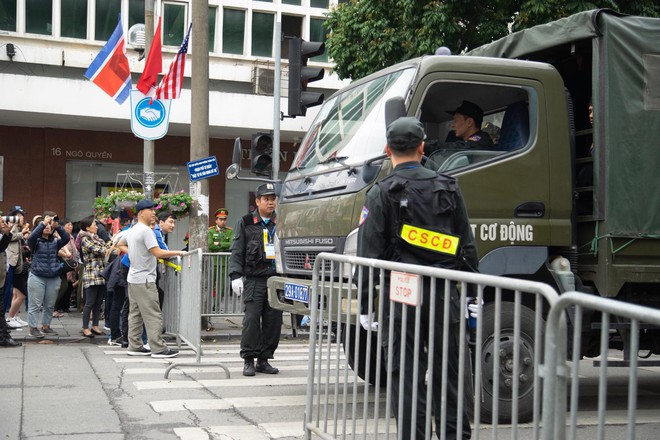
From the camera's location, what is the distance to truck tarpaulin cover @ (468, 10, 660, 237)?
22.9ft

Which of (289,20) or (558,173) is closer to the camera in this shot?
(558,173)

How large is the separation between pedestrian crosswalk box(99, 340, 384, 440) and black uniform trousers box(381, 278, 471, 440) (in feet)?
1.92

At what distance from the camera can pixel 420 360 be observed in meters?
4.38

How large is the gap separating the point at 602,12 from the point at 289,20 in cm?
2027

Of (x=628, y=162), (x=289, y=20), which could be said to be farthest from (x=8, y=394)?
(x=289, y=20)

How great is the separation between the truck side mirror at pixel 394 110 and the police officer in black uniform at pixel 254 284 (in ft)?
9.36

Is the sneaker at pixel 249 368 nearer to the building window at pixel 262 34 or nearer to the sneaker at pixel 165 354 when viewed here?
the sneaker at pixel 165 354

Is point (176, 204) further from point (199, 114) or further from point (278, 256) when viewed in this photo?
point (278, 256)

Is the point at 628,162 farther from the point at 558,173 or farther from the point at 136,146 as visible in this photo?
the point at 136,146

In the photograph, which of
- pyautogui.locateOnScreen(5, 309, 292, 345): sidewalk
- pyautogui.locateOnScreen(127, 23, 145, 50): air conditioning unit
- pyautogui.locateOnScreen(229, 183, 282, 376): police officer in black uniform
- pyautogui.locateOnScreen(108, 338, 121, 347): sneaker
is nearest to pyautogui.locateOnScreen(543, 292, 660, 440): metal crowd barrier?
pyautogui.locateOnScreen(229, 183, 282, 376): police officer in black uniform

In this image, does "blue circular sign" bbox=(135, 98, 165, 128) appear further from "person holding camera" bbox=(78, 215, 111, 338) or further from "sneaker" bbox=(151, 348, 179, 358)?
"sneaker" bbox=(151, 348, 179, 358)

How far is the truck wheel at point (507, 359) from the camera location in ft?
11.7

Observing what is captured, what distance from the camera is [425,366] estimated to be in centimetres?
440

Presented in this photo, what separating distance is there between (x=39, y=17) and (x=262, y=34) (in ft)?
19.8
